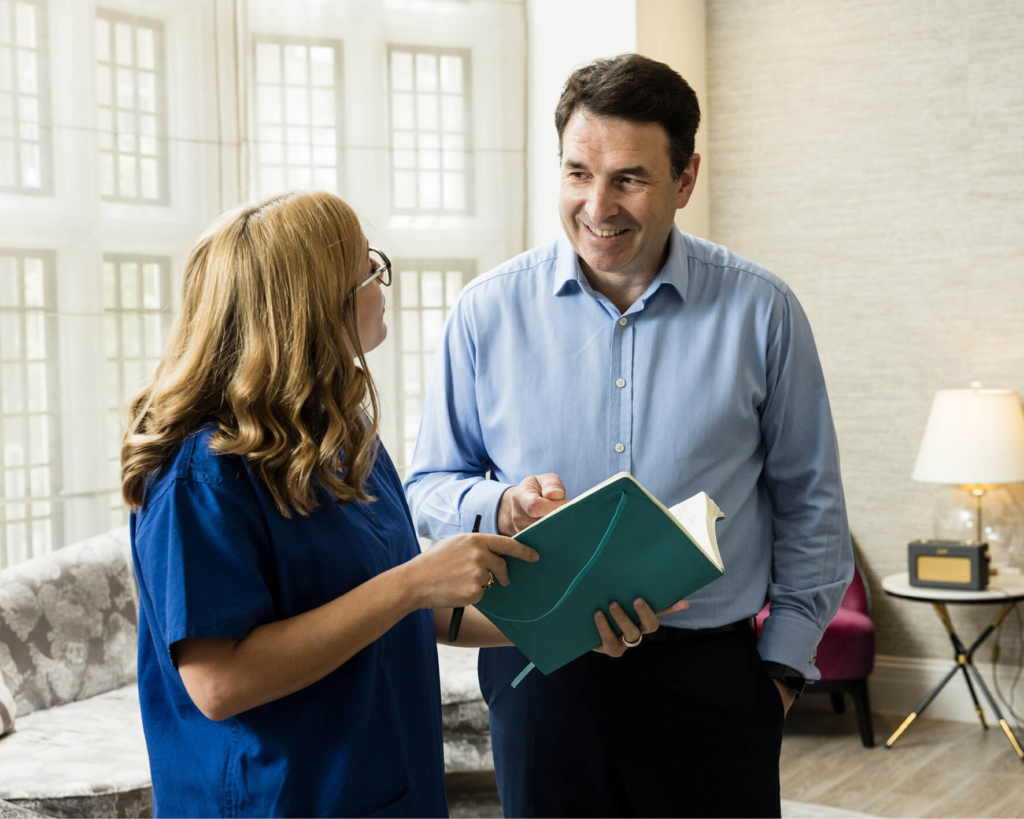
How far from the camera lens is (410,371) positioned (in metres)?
4.18

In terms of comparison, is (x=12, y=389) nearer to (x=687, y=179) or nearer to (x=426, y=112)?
(x=426, y=112)

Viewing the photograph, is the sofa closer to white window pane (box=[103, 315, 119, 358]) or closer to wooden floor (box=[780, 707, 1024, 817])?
white window pane (box=[103, 315, 119, 358])

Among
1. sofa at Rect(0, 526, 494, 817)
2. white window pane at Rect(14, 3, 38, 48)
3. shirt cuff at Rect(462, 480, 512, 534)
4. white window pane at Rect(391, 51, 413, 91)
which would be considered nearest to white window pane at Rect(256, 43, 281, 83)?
white window pane at Rect(391, 51, 413, 91)

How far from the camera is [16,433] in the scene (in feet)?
10.7

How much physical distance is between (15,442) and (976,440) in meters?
3.33

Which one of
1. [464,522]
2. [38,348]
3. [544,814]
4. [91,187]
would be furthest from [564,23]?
[544,814]

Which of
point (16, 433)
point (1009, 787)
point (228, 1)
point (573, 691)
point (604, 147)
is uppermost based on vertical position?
point (228, 1)

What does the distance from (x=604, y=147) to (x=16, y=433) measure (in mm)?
2402

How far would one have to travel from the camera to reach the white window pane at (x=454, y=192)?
4.27 m

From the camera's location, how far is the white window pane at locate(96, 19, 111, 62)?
3.40m

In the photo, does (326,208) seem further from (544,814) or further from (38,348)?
(38,348)

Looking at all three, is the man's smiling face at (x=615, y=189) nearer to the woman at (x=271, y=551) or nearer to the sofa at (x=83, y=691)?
the woman at (x=271, y=551)

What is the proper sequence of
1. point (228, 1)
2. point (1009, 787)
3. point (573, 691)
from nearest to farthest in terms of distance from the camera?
point (573, 691) < point (1009, 787) < point (228, 1)

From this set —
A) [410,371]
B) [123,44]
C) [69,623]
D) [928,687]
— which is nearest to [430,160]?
[410,371]
